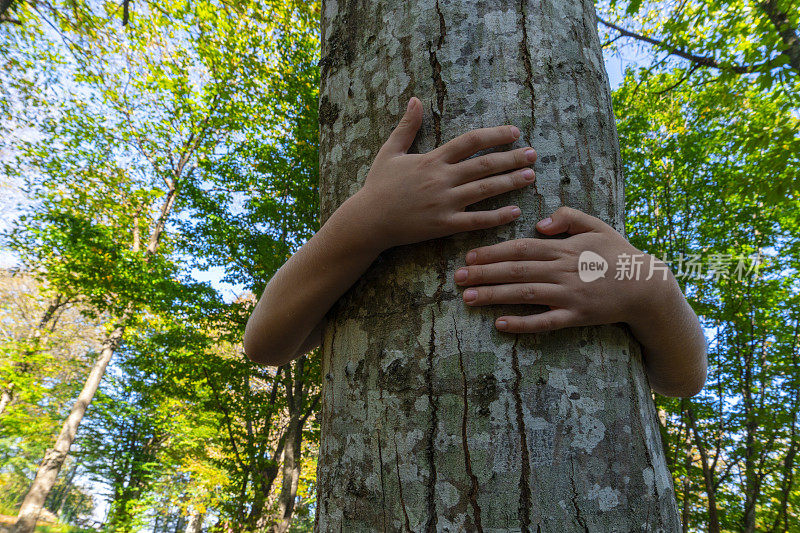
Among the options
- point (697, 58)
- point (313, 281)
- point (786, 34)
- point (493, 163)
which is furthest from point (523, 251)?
point (697, 58)

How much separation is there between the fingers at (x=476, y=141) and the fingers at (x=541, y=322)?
400 millimetres

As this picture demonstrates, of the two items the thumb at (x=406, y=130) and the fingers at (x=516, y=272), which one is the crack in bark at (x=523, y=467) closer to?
the fingers at (x=516, y=272)

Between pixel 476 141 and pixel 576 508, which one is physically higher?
pixel 476 141

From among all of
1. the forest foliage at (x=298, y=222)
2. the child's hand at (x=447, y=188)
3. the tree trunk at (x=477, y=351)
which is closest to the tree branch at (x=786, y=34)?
the forest foliage at (x=298, y=222)

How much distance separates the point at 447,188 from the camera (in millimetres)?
924

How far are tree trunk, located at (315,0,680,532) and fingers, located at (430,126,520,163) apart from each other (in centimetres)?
5

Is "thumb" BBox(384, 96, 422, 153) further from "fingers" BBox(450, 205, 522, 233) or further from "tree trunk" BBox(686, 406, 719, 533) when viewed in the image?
"tree trunk" BBox(686, 406, 719, 533)

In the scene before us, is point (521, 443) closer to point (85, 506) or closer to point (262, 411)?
point (262, 411)

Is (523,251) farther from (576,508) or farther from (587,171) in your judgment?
(576,508)

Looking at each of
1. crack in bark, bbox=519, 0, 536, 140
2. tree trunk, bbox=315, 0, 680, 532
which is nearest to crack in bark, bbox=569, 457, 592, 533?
tree trunk, bbox=315, 0, 680, 532

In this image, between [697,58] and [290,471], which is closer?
[697,58]

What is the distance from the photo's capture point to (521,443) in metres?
0.76

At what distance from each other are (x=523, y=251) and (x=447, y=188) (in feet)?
0.74

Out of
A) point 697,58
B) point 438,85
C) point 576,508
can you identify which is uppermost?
point 697,58
